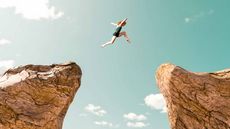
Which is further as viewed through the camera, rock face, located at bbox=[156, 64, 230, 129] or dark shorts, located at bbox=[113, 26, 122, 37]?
dark shorts, located at bbox=[113, 26, 122, 37]

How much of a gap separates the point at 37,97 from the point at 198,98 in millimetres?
9691

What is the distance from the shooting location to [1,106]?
70.9 feet

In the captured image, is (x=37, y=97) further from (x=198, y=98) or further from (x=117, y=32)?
(x=198, y=98)

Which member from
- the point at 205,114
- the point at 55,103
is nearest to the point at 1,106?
the point at 55,103

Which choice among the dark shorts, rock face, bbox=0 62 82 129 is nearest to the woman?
the dark shorts

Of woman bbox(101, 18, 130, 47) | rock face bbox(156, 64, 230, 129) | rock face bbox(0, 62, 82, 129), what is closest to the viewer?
rock face bbox(156, 64, 230, 129)

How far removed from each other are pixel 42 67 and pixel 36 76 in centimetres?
118

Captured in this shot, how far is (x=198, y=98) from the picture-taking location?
20703mm

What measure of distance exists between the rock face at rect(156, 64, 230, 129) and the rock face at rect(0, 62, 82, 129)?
6321 millimetres

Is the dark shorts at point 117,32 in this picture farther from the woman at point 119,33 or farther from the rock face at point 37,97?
the rock face at point 37,97

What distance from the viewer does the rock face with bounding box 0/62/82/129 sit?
69.9 ft

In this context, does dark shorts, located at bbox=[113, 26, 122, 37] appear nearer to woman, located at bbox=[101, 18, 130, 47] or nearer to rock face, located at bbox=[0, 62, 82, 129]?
woman, located at bbox=[101, 18, 130, 47]

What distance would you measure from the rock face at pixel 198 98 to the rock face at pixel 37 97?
6321mm

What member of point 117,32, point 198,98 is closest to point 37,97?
point 117,32
